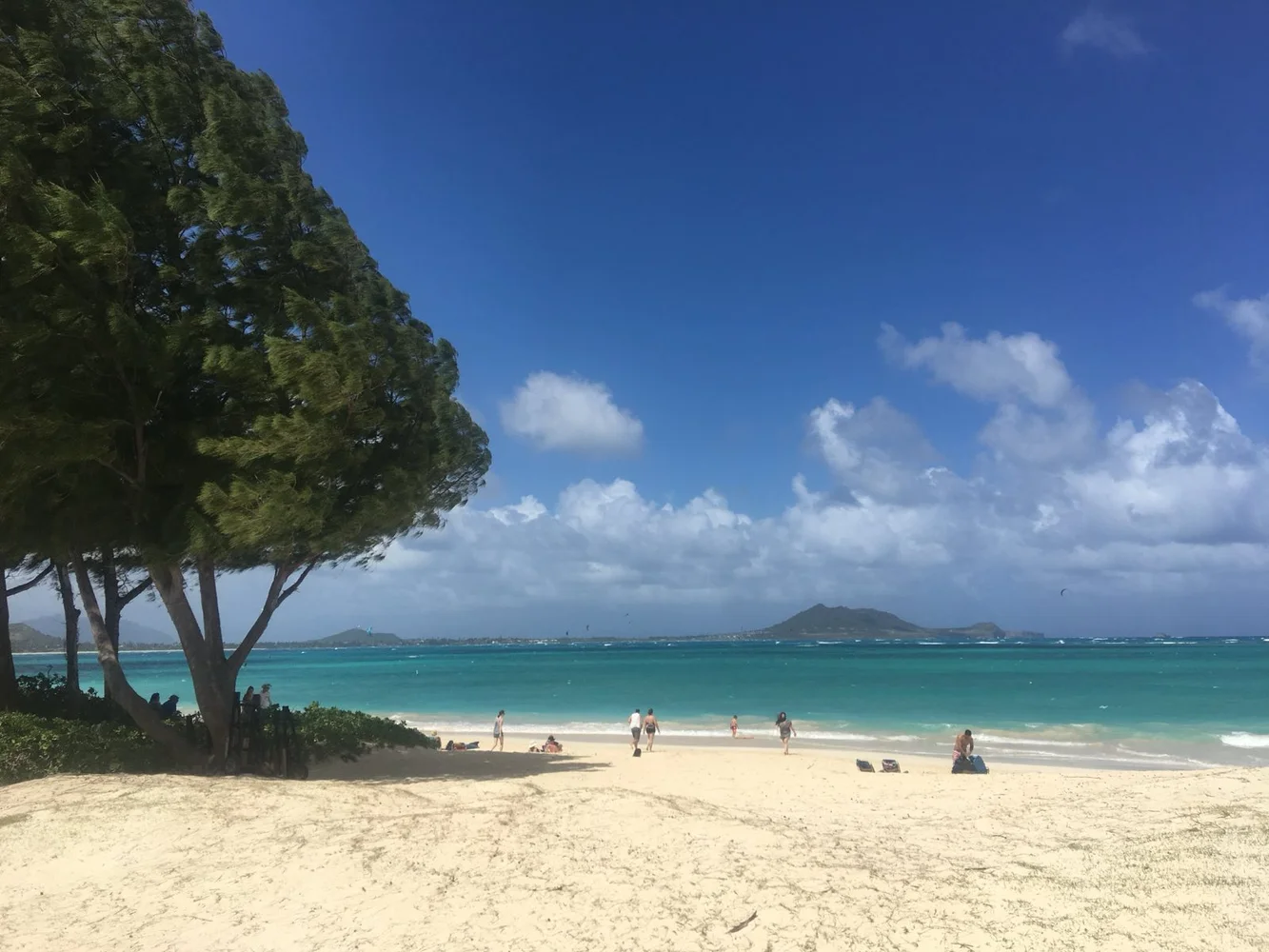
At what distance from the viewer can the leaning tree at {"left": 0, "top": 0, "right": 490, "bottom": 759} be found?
11.4m

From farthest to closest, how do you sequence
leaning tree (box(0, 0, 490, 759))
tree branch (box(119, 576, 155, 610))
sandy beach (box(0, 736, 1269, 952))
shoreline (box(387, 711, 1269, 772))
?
shoreline (box(387, 711, 1269, 772)), tree branch (box(119, 576, 155, 610)), leaning tree (box(0, 0, 490, 759)), sandy beach (box(0, 736, 1269, 952))

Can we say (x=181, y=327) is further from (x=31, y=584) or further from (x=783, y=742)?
(x=783, y=742)

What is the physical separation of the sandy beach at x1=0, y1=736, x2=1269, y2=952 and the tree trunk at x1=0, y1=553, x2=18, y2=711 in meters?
6.19

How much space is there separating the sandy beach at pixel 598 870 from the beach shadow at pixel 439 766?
2.49m

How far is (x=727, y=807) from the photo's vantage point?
1226 centimetres

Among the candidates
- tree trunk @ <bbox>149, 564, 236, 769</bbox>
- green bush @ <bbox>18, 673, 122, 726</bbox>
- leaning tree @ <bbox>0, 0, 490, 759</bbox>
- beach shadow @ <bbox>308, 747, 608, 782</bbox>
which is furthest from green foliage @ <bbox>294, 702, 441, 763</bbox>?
green bush @ <bbox>18, 673, 122, 726</bbox>

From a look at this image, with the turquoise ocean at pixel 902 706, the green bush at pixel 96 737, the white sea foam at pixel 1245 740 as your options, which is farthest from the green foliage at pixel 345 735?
the white sea foam at pixel 1245 740

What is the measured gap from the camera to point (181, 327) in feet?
39.4

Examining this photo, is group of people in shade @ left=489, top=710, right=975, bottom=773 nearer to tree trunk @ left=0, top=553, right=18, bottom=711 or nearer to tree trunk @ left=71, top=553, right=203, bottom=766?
tree trunk @ left=0, top=553, right=18, bottom=711

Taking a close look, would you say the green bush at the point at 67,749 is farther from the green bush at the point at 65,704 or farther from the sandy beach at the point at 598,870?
Answer: the green bush at the point at 65,704

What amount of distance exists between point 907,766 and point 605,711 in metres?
24.2

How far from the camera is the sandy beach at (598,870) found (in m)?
6.45

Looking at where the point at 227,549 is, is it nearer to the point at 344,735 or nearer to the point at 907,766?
the point at 344,735

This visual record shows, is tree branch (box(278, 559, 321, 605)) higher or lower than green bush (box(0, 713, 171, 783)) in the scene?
higher
